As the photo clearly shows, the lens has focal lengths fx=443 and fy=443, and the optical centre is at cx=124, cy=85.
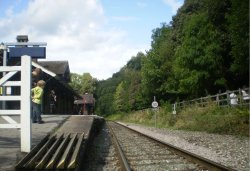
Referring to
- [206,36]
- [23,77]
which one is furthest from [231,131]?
[206,36]

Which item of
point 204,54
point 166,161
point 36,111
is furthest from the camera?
point 204,54

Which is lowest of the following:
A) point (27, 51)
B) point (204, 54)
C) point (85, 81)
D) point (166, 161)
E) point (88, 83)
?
point (166, 161)

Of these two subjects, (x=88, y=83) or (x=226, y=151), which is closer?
(x=226, y=151)

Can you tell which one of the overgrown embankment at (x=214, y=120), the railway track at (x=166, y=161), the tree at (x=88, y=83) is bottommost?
the railway track at (x=166, y=161)

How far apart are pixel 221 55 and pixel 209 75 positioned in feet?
6.36

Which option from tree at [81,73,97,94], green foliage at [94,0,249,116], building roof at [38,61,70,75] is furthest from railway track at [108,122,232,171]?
tree at [81,73,97,94]

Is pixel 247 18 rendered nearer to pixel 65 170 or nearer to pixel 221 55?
pixel 221 55

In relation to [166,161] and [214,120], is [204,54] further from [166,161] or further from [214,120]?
[166,161]

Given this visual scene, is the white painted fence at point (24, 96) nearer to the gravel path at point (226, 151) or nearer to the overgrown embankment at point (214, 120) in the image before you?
the gravel path at point (226, 151)

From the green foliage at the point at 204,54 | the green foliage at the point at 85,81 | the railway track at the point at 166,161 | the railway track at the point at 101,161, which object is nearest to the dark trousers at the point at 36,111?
the railway track at the point at 101,161

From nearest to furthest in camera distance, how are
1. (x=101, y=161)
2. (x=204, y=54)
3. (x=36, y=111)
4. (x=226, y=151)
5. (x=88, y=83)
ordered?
(x=101, y=161), (x=226, y=151), (x=36, y=111), (x=204, y=54), (x=88, y=83)

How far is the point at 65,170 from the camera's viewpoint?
685cm

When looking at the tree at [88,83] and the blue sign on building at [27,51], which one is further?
the tree at [88,83]

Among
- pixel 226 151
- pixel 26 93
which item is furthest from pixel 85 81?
pixel 26 93
